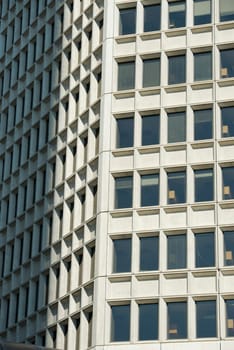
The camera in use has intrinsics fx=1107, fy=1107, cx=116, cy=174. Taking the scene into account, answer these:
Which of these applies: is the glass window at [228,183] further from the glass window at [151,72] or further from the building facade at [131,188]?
the glass window at [151,72]

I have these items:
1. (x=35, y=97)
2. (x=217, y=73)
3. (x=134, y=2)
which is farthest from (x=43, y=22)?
(x=217, y=73)

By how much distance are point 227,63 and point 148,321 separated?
54.8ft

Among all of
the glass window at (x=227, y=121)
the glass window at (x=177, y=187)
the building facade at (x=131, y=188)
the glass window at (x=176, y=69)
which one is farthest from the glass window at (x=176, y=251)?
the glass window at (x=176, y=69)

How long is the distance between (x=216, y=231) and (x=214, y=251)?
46.3 inches

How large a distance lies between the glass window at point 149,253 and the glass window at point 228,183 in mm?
4836

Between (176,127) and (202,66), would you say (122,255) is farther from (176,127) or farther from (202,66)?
(202,66)

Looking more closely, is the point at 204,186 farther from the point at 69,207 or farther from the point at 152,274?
the point at 69,207

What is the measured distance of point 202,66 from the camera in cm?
6819

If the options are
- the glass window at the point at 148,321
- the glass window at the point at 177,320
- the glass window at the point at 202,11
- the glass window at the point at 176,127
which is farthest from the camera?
the glass window at the point at 202,11

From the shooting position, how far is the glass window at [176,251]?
2506 inches

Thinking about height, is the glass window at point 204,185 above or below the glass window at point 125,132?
below

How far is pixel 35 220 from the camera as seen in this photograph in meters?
76.4

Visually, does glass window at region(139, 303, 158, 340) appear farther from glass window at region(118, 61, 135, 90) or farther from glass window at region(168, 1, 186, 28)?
glass window at region(168, 1, 186, 28)

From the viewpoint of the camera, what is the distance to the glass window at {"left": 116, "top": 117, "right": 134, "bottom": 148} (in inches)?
2672
